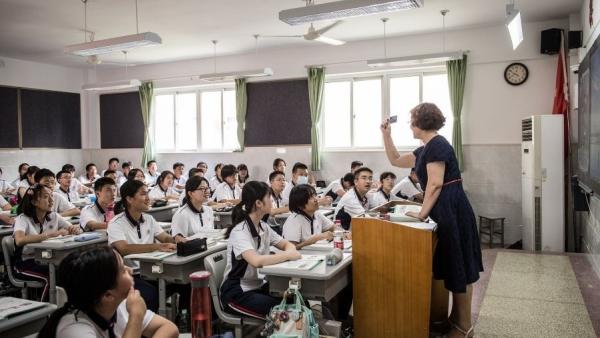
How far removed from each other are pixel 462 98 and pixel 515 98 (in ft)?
2.63

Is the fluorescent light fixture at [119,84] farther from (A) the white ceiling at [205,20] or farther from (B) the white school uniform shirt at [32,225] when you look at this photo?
(B) the white school uniform shirt at [32,225]

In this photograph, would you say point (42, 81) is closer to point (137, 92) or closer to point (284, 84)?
point (137, 92)

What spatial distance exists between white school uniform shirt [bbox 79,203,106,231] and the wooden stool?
5554mm

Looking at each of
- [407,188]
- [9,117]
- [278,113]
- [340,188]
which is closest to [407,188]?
[407,188]

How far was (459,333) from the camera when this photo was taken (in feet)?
10.00

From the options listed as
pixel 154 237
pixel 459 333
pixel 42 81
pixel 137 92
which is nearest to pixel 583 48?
pixel 459 333

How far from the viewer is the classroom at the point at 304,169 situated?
2.76 m

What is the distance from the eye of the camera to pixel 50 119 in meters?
10.5

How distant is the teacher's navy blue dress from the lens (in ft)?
9.43

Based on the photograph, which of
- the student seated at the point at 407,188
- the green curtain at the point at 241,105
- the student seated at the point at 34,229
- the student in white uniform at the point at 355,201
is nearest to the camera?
the student seated at the point at 34,229

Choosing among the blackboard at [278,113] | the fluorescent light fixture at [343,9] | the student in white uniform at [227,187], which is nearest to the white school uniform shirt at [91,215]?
the student in white uniform at [227,187]

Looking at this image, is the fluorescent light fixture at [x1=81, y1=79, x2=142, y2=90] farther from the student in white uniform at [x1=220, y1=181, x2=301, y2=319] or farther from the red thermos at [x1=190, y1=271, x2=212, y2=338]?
the red thermos at [x1=190, y1=271, x2=212, y2=338]

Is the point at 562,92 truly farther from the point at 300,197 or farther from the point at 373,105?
the point at 300,197

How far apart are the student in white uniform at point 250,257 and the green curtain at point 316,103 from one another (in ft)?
18.5
